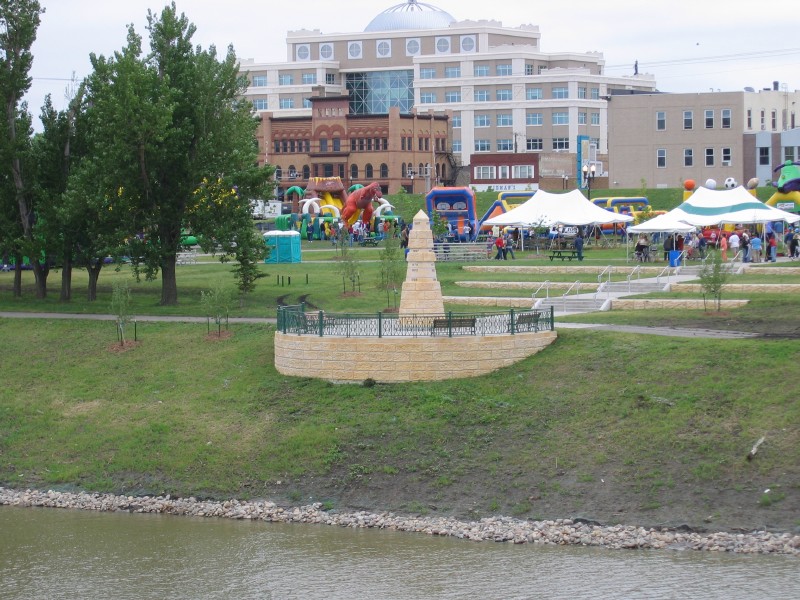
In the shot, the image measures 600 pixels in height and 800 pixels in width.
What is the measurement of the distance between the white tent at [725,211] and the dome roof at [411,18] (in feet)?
270

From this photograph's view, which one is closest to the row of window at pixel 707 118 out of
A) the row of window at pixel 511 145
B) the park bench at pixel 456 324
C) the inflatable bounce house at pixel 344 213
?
the inflatable bounce house at pixel 344 213

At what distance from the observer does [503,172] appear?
100 meters

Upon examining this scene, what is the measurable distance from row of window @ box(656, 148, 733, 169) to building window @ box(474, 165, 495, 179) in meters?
14.0

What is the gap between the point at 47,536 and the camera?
2658 centimetres

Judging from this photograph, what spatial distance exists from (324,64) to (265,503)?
109 meters

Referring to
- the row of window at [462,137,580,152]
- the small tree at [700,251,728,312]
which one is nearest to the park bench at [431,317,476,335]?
the small tree at [700,251,728,312]

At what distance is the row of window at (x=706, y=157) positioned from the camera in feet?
298

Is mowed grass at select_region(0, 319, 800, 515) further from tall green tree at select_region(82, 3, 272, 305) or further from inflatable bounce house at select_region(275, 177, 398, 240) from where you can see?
inflatable bounce house at select_region(275, 177, 398, 240)

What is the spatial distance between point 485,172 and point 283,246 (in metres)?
43.2

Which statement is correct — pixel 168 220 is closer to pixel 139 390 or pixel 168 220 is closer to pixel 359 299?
pixel 359 299

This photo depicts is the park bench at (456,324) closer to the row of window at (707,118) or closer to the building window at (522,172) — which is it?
the row of window at (707,118)

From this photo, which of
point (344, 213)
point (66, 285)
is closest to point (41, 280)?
point (66, 285)

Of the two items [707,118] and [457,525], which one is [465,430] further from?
[707,118]

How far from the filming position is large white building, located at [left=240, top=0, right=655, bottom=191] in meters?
118
